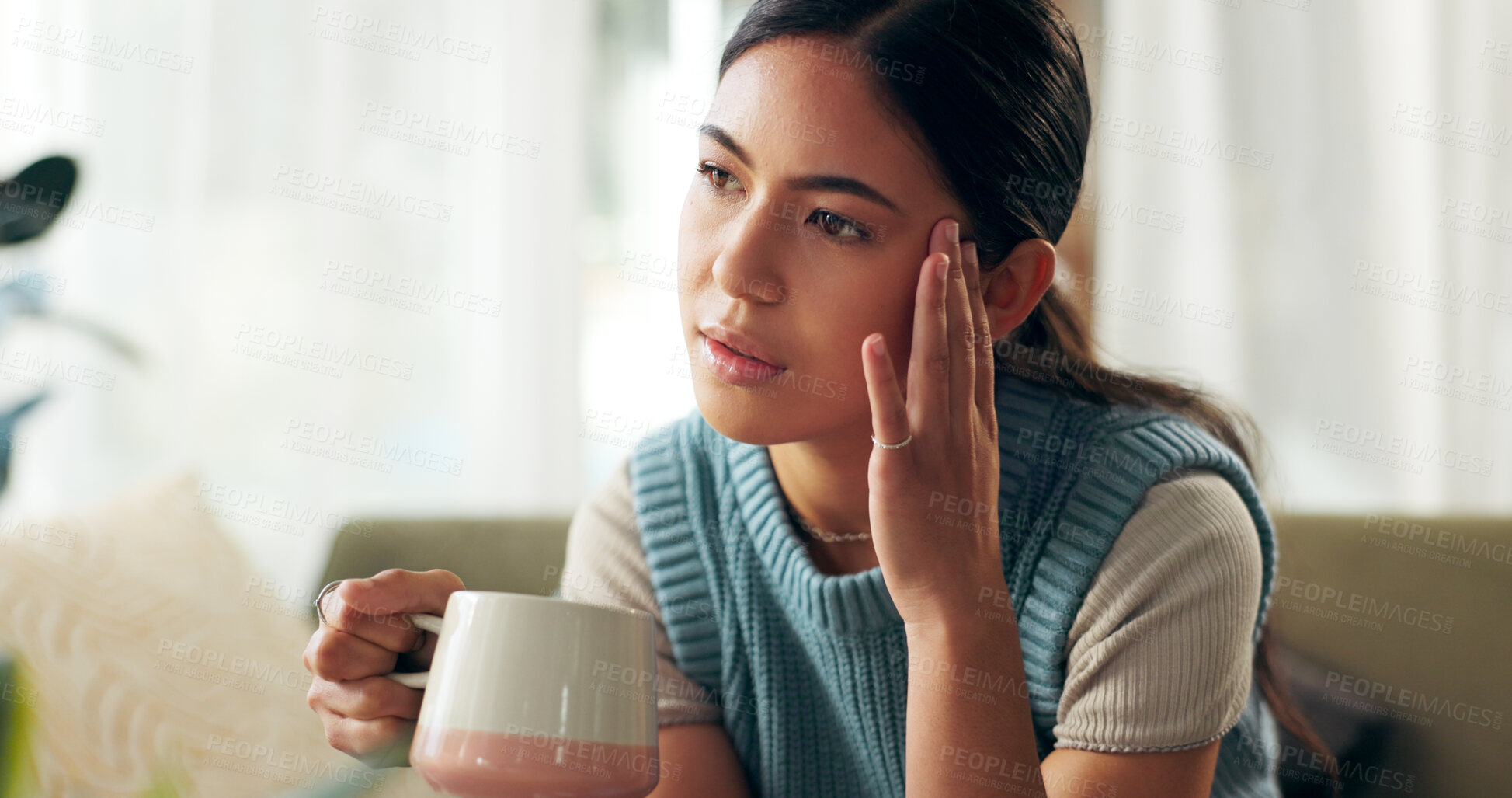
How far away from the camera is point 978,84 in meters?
0.86

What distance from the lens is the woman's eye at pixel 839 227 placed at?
82 centimetres

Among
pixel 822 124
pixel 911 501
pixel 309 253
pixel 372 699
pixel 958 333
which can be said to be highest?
pixel 822 124

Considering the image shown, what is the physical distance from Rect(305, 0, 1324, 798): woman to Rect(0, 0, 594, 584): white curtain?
117 cm

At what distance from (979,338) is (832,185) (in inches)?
6.8

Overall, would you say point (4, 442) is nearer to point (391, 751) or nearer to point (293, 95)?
point (391, 751)

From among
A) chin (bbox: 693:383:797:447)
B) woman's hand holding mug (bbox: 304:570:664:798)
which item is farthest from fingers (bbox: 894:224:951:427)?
woman's hand holding mug (bbox: 304:570:664:798)

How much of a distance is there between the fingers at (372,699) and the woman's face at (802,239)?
0.30m

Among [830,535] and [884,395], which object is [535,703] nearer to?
[884,395]

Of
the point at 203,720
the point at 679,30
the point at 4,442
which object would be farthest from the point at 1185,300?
the point at 4,442

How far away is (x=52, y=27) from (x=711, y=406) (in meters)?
1.73

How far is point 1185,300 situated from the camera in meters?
2.34

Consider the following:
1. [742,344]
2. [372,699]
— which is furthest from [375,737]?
[742,344]

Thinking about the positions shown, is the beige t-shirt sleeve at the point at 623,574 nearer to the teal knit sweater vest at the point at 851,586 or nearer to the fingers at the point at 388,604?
the teal knit sweater vest at the point at 851,586

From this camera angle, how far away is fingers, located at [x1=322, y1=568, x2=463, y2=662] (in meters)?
0.63
